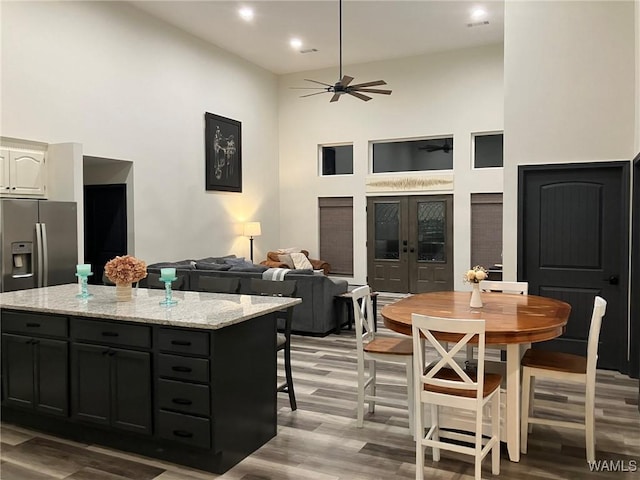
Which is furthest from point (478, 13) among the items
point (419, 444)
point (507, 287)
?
point (419, 444)

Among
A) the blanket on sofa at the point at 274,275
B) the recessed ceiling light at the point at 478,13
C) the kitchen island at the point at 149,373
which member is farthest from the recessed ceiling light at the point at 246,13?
the kitchen island at the point at 149,373

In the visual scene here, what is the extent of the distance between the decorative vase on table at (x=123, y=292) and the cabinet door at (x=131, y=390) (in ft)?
1.88

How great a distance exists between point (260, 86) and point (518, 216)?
6.93m

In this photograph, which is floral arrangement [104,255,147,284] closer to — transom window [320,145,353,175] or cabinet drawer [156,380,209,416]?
cabinet drawer [156,380,209,416]

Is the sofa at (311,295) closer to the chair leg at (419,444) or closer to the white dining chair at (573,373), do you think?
the white dining chair at (573,373)

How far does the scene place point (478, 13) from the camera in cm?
798

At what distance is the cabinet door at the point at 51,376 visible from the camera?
3514 mm

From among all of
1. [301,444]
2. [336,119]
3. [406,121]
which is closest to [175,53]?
[336,119]

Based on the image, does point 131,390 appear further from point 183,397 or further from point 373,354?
point 373,354

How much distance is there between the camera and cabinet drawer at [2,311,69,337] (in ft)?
11.6

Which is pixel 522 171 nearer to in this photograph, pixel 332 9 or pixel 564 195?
pixel 564 195

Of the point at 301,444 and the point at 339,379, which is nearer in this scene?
the point at 301,444

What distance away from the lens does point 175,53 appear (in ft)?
27.7

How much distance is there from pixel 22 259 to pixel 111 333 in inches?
113
